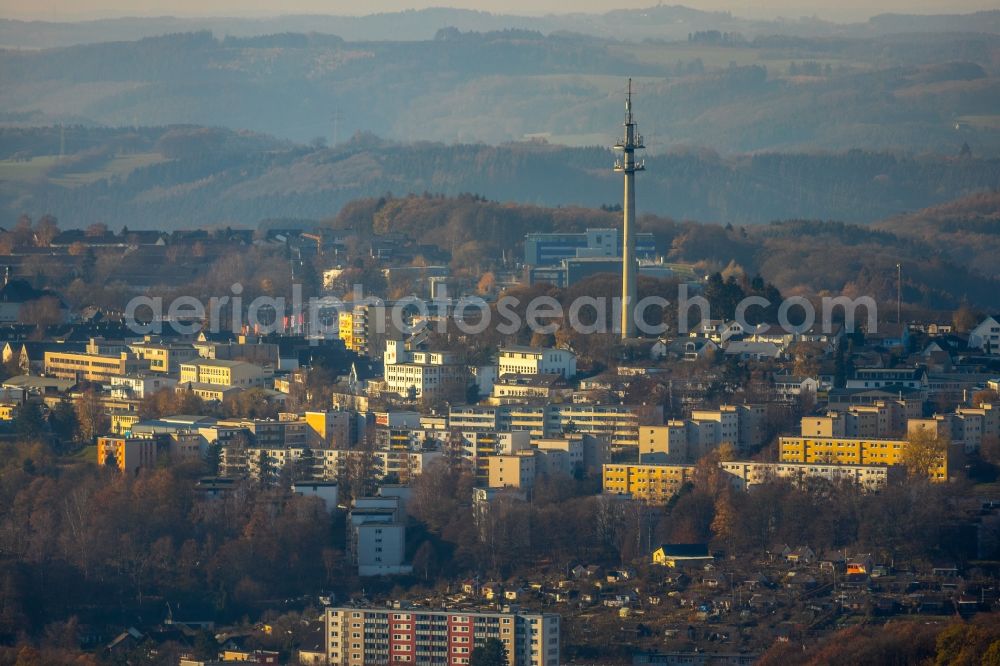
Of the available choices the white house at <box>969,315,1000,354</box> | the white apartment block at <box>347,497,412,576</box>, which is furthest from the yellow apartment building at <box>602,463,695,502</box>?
the white house at <box>969,315,1000,354</box>

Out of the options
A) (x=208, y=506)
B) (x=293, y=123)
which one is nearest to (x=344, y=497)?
(x=208, y=506)

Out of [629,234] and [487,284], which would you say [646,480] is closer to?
[629,234]

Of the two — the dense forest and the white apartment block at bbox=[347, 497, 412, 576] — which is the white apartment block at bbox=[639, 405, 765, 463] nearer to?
the white apartment block at bbox=[347, 497, 412, 576]

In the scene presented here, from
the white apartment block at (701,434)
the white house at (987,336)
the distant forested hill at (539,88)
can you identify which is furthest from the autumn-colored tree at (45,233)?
the distant forested hill at (539,88)

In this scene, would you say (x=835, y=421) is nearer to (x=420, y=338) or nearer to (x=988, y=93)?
(x=420, y=338)

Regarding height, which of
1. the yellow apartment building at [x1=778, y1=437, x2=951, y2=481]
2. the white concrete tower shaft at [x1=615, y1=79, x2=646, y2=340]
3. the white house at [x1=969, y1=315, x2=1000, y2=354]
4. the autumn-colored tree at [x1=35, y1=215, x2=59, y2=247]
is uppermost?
the white concrete tower shaft at [x1=615, y1=79, x2=646, y2=340]
